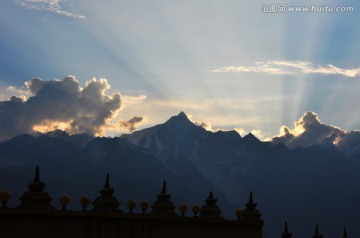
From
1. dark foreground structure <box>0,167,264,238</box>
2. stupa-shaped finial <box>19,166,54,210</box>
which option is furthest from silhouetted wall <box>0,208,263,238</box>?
stupa-shaped finial <box>19,166,54,210</box>

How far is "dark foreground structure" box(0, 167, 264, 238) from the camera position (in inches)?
1607

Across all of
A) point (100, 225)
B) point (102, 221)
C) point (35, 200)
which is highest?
point (35, 200)

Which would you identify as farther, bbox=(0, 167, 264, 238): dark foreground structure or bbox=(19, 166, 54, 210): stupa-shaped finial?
bbox=(19, 166, 54, 210): stupa-shaped finial

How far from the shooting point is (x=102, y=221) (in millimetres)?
42375

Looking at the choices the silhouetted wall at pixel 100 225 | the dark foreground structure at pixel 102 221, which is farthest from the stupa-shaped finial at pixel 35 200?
the silhouetted wall at pixel 100 225

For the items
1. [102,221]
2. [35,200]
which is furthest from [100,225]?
[35,200]

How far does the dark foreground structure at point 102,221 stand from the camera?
134ft

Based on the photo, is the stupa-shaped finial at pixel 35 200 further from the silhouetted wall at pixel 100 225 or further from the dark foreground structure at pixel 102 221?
the silhouetted wall at pixel 100 225

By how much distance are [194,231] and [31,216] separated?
9948 millimetres

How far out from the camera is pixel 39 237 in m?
41.2

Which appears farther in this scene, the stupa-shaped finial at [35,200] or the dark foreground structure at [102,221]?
the stupa-shaped finial at [35,200]

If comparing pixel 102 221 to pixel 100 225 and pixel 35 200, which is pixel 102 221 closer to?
pixel 100 225

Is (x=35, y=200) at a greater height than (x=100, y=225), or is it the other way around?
(x=35, y=200)

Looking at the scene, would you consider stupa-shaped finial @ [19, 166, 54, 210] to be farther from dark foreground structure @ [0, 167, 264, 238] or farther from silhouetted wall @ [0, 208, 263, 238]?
silhouetted wall @ [0, 208, 263, 238]
